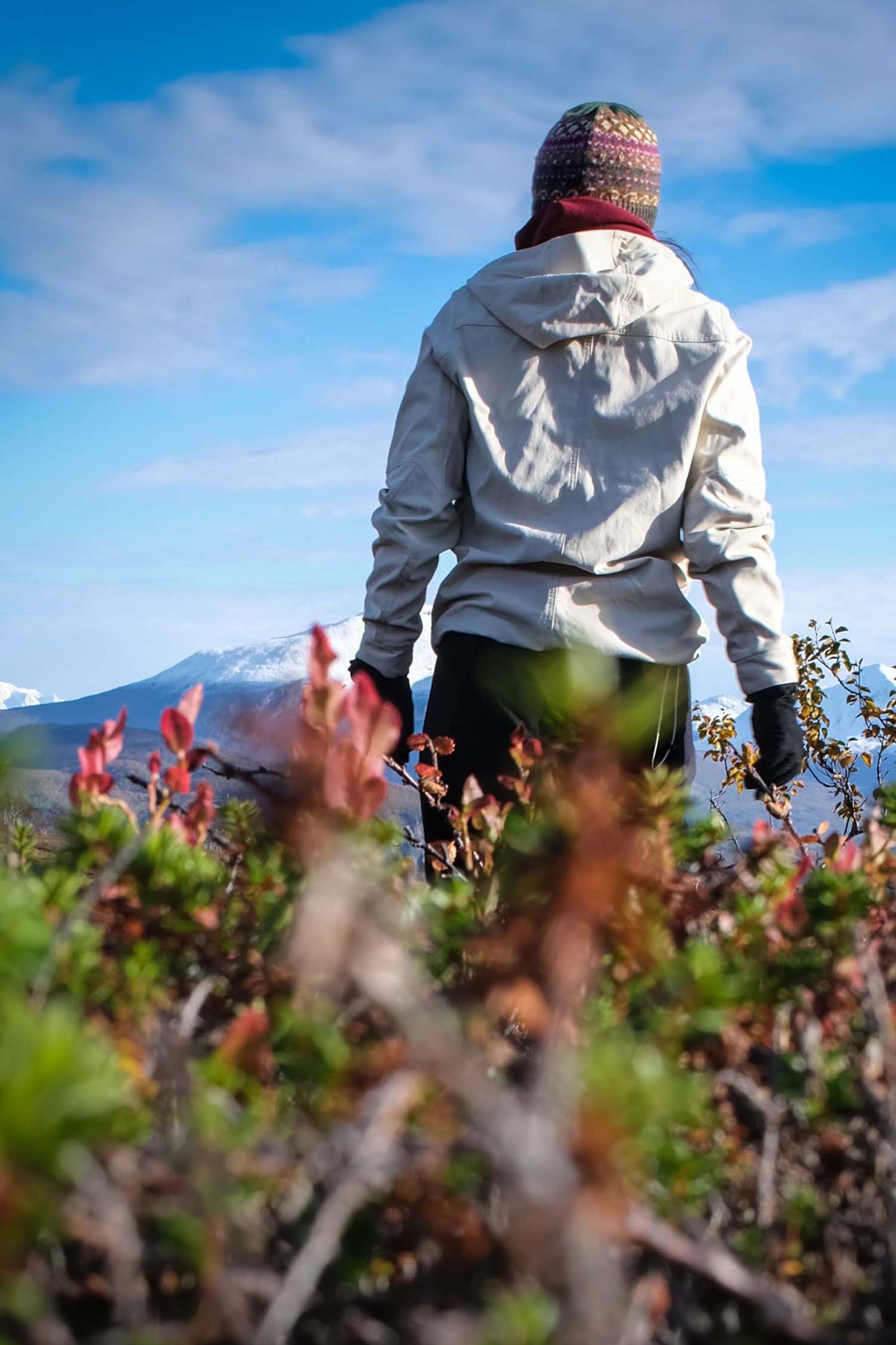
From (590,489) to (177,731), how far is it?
2.25m

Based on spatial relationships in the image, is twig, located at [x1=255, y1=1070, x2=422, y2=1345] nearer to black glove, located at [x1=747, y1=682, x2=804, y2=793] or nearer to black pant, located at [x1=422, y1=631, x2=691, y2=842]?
black pant, located at [x1=422, y1=631, x2=691, y2=842]

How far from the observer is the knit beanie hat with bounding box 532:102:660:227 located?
369 cm

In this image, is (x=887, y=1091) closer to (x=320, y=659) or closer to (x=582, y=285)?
(x=320, y=659)

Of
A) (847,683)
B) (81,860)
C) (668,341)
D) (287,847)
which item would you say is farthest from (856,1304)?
(847,683)

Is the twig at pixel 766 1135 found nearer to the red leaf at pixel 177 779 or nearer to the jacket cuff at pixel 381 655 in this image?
the red leaf at pixel 177 779

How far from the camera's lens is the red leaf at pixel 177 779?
52.5 inches

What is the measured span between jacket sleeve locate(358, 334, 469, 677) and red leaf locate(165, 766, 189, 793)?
7.48 ft

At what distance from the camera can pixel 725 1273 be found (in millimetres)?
666

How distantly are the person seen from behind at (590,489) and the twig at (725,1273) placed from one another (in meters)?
2.54

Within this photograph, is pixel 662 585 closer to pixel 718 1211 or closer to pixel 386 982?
pixel 718 1211

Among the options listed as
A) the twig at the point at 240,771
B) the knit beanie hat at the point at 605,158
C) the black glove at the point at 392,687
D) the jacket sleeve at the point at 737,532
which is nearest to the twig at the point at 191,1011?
the twig at the point at 240,771

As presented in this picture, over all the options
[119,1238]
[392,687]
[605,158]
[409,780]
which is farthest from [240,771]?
[605,158]

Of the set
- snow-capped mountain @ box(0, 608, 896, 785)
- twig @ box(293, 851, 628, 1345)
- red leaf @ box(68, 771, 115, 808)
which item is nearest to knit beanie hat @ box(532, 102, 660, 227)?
snow-capped mountain @ box(0, 608, 896, 785)

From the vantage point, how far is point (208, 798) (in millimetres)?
1459
